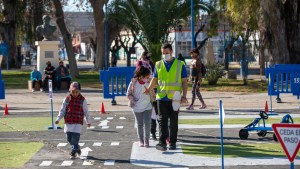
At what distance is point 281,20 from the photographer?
3234cm

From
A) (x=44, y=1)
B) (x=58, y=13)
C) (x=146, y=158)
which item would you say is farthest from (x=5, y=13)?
(x=146, y=158)

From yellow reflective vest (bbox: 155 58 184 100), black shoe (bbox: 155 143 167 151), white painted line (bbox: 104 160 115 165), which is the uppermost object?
yellow reflective vest (bbox: 155 58 184 100)

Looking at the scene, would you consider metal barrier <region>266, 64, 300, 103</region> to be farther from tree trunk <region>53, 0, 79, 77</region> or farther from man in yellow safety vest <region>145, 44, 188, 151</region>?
tree trunk <region>53, 0, 79, 77</region>

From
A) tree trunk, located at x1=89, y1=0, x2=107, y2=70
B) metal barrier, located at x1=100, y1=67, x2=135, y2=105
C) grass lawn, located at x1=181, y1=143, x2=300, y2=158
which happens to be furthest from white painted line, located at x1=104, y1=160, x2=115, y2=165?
tree trunk, located at x1=89, y1=0, x2=107, y2=70

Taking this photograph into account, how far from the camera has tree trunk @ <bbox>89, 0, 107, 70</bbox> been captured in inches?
1839

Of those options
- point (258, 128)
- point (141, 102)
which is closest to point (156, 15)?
point (258, 128)

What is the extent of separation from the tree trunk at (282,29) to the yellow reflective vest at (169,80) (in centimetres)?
2002

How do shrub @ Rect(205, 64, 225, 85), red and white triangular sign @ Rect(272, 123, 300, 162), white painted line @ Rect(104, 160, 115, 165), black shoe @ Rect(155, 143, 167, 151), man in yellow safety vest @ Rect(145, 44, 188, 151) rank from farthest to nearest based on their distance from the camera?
shrub @ Rect(205, 64, 225, 85) → man in yellow safety vest @ Rect(145, 44, 188, 151) → black shoe @ Rect(155, 143, 167, 151) → white painted line @ Rect(104, 160, 115, 165) → red and white triangular sign @ Rect(272, 123, 300, 162)

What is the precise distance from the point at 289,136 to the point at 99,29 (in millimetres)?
40376

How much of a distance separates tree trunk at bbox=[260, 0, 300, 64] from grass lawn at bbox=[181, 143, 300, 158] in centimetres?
1969

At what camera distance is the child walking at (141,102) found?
42.3 feet

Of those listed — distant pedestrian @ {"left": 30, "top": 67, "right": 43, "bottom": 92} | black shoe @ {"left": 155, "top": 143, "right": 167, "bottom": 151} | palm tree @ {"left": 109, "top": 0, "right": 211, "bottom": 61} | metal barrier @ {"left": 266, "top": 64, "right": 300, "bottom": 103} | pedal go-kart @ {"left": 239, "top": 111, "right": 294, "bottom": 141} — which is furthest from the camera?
palm tree @ {"left": 109, "top": 0, "right": 211, "bottom": 61}

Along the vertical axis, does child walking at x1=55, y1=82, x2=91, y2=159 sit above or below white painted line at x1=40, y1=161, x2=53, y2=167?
above

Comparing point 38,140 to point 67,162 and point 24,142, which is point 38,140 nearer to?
point 24,142
